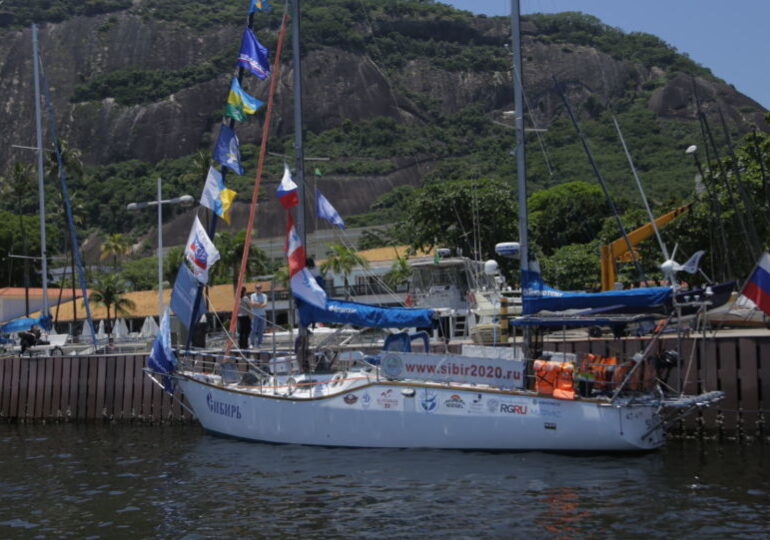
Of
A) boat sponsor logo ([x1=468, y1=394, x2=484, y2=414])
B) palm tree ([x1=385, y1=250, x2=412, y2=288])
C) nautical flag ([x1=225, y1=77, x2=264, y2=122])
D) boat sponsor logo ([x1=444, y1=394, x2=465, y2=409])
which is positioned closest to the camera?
boat sponsor logo ([x1=468, y1=394, x2=484, y2=414])

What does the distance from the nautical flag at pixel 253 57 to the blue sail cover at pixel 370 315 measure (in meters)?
7.61

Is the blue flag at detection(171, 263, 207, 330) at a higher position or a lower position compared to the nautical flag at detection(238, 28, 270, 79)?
lower

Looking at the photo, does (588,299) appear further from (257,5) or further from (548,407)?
(257,5)

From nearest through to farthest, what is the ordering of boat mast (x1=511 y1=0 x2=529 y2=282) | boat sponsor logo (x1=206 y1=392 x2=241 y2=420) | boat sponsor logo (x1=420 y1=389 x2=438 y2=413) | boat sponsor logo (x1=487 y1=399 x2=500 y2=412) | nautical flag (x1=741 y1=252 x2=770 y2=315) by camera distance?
nautical flag (x1=741 y1=252 x2=770 y2=315) → boat sponsor logo (x1=487 y1=399 x2=500 y2=412) → boat sponsor logo (x1=420 y1=389 x2=438 y2=413) → boat mast (x1=511 y1=0 x2=529 y2=282) → boat sponsor logo (x1=206 y1=392 x2=241 y2=420)

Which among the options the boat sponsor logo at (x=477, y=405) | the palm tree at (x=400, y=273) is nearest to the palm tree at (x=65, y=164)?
the palm tree at (x=400, y=273)

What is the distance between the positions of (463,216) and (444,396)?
130 feet

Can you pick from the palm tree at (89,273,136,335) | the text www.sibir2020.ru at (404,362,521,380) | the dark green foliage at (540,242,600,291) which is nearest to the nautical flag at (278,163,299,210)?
the text www.sibir2020.ru at (404,362,521,380)

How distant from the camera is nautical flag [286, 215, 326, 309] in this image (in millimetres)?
26719

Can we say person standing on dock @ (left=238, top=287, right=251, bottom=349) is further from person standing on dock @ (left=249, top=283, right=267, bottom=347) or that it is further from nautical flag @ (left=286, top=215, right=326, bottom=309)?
nautical flag @ (left=286, top=215, right=326, bottom=309)

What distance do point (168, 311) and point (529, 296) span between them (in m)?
10.6

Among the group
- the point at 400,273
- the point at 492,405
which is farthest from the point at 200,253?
the point at 400,273

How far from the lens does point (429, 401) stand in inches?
942

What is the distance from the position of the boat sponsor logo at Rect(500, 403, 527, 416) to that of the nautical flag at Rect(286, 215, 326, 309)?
20.3 feet

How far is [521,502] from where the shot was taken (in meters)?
18.8
